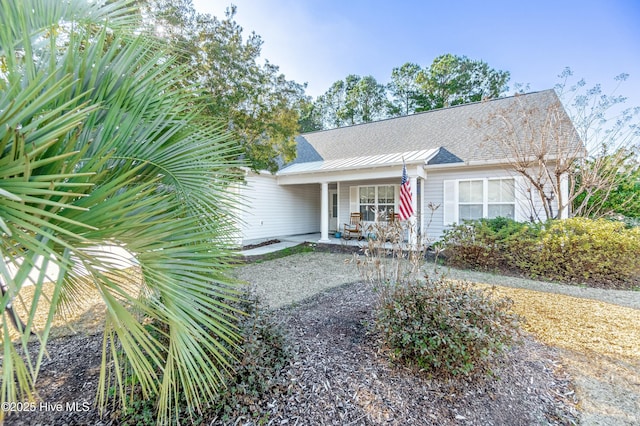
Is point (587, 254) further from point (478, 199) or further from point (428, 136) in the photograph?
point (428, 136)

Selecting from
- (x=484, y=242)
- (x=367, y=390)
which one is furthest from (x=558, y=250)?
(x=367, y=390)

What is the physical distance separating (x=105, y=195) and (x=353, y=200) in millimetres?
11843

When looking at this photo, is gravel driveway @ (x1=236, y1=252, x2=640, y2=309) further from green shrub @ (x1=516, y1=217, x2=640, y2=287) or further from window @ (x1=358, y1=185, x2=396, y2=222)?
window @ (x1=358, y1=185, x2=396, y2=222)

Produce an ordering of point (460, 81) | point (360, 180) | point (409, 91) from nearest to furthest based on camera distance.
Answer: point (360, 180)
point (460, 81)
point (409, 91)

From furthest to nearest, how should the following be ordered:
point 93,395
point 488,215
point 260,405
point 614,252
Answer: point 488,215 → point 614,252 → point 93,395 → point 260,405

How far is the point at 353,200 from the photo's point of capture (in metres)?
12.9

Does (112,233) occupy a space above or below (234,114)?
below

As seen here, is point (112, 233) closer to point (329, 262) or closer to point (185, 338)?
point (185, 338)

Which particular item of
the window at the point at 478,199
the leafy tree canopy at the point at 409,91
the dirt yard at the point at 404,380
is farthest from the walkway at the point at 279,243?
the leafy tree canopy at the point at 409,91

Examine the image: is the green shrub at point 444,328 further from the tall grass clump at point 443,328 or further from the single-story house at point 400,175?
the single-story house at point 400,175

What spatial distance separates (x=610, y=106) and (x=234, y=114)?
33.8 ft

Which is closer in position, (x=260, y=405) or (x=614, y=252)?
(x=260, y=405)

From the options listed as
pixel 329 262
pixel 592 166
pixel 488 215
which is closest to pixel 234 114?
pixel 329 262

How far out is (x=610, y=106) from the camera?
25.9 feet
